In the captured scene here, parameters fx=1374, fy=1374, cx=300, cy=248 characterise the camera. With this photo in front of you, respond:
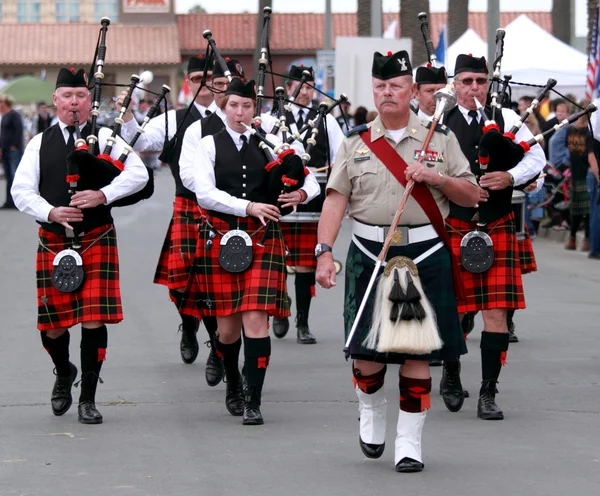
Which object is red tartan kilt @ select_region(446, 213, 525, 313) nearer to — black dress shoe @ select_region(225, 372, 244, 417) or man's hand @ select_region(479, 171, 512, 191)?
man's hand @ select_region(479, 171, 512, 191)

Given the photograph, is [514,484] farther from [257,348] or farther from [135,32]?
[135,32]

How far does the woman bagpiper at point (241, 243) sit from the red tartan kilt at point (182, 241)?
1.37 metres

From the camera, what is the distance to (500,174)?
707 centimetres

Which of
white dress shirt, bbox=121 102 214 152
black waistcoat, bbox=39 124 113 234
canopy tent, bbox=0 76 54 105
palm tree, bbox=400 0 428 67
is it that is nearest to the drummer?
white dress shirt, bbox=121 102 214 152

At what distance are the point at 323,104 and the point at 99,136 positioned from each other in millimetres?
2358

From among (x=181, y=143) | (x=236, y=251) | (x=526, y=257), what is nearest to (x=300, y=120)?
(x=181, y=143)

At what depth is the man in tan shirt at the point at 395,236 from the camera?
18.9ft

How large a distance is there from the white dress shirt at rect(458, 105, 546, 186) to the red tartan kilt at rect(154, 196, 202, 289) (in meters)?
2.03

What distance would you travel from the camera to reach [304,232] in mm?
10094

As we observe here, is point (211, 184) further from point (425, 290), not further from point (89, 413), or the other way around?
point (425, 290)

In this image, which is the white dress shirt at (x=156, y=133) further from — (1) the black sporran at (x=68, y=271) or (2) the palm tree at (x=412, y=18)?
(2) the palm tree at (x=412, y=18)

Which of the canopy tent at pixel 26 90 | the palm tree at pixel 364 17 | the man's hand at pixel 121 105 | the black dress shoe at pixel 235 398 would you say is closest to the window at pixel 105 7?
the canopy tent at pixel 26 90

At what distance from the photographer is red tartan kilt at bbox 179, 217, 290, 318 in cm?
694

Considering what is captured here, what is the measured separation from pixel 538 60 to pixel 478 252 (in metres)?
16.0
